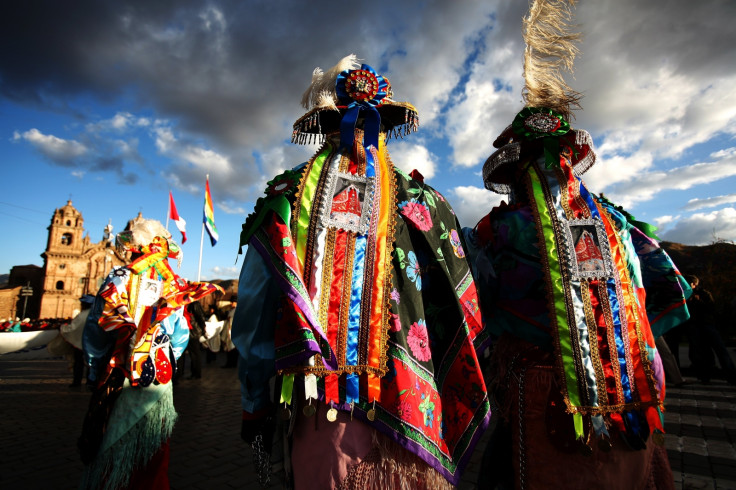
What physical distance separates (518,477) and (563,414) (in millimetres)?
393

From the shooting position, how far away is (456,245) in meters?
1.97

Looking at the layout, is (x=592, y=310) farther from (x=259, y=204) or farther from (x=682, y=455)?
(x=682, y=455)

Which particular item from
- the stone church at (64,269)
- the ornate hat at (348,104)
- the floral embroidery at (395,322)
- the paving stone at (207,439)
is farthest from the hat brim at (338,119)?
the stone church at (64,269)

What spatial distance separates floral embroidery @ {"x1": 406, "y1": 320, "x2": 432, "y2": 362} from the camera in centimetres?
172

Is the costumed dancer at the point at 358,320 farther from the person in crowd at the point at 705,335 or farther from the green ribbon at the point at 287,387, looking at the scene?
the person in crowd at the point at 705,335

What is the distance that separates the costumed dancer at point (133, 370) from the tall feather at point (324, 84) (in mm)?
2271

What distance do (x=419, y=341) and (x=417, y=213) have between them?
23.0 inches

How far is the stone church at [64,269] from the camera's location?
47250mm

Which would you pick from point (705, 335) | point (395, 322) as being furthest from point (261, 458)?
point (705, 335)

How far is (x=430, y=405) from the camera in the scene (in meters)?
1.70

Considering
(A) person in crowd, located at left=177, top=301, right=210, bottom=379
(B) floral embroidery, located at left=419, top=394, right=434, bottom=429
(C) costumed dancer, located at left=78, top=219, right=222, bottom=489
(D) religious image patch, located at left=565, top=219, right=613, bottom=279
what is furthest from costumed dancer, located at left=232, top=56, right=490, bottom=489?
(A) person in crowd, located at left=177, top=301, right=210, bottom=379

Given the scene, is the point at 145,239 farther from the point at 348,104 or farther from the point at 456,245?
the point at 456,245

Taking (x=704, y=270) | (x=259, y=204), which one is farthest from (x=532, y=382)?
(x=704, y=270)

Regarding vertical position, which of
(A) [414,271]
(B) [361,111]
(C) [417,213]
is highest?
(B) [361,111]
